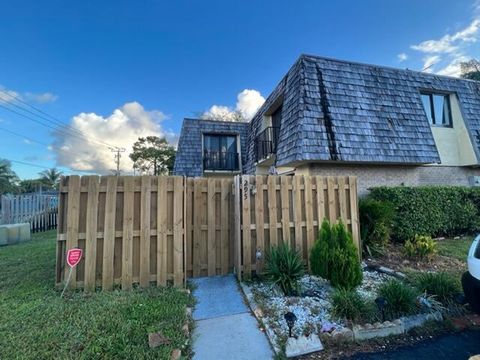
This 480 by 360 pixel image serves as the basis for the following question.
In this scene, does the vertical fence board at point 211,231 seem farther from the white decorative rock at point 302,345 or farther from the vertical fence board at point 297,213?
the white decorative rock at point 302,345

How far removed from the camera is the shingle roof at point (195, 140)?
14.7m

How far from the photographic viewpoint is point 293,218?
16.0ft

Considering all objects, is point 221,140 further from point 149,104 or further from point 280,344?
point 280,344

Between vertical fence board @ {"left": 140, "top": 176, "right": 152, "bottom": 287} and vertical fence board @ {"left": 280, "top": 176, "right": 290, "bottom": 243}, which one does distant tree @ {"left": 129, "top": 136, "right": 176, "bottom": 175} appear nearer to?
vertical fence board @ {"left": 140, "top": 176, "right": 152, "bottom": 287}

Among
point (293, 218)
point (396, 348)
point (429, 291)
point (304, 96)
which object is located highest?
point (304, 96)

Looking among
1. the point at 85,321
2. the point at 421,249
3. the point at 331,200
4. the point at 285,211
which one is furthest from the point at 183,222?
the point at 421,249

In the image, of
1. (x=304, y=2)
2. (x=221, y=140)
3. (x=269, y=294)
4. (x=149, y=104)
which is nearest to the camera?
(x=269, y=294)

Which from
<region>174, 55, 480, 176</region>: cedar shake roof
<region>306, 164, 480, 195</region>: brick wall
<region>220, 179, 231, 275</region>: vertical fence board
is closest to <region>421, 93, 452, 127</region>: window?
<region>174, 55, 480, 176</region>: cedar shake roof

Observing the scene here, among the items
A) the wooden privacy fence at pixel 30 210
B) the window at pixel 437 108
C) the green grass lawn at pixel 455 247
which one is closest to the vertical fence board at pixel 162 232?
the green grass lawn at pixel 455 247

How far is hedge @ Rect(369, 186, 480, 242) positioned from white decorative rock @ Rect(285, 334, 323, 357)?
6033mm

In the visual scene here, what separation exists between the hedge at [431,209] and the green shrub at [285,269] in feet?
16.1

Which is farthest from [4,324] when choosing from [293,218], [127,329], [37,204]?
[37,204]

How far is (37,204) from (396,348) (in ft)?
45.7

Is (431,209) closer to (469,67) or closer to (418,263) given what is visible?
(418,263)
